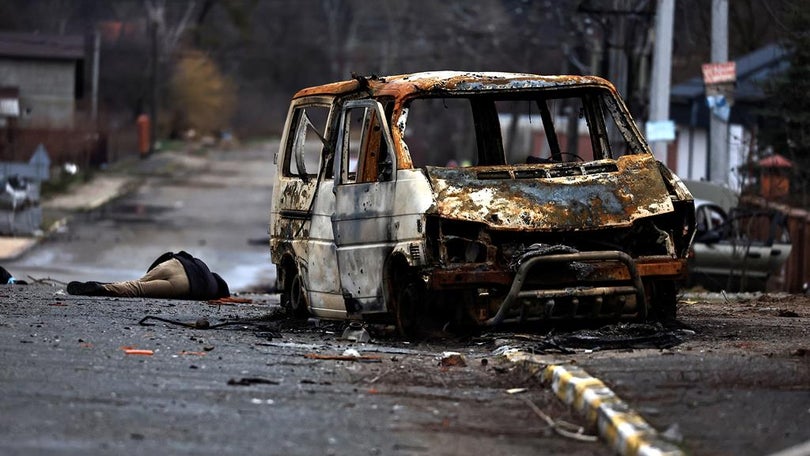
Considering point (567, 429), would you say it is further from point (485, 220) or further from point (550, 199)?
point (550, 199)

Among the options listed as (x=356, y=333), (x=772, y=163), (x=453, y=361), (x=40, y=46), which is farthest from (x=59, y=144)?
(x=453, y=361)

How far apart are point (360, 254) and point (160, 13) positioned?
264 feet

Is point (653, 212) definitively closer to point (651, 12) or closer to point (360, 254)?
point (360, 254)

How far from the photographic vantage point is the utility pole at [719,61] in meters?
26.8

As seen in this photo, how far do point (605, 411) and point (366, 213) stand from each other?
4295 mm

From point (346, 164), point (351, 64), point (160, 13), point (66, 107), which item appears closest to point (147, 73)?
point (160, 13)

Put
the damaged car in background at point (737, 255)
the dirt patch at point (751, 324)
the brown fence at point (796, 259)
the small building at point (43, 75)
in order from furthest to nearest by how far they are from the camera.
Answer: the small building at point (43, 75) < the brown fence at point (796, 259) < the damaged car in background at point (737, 255) < the dirt patch at point (751, 324)

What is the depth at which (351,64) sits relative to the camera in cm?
10831

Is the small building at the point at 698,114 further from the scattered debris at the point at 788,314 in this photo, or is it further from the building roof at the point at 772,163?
the scattered debris at the point at 788,314

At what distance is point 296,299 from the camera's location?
13.4 m

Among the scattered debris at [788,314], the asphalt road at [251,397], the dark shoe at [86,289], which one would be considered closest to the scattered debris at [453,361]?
the asphalt road at [251,397]

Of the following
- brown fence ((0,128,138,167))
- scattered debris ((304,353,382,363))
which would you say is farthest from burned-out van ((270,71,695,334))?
brown fence ((0,128,138,167))

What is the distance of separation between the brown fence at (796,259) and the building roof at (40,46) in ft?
146

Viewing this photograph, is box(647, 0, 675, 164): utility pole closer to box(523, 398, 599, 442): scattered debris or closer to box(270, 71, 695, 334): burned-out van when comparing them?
box(270, 71, 695, 334): burned-out van
